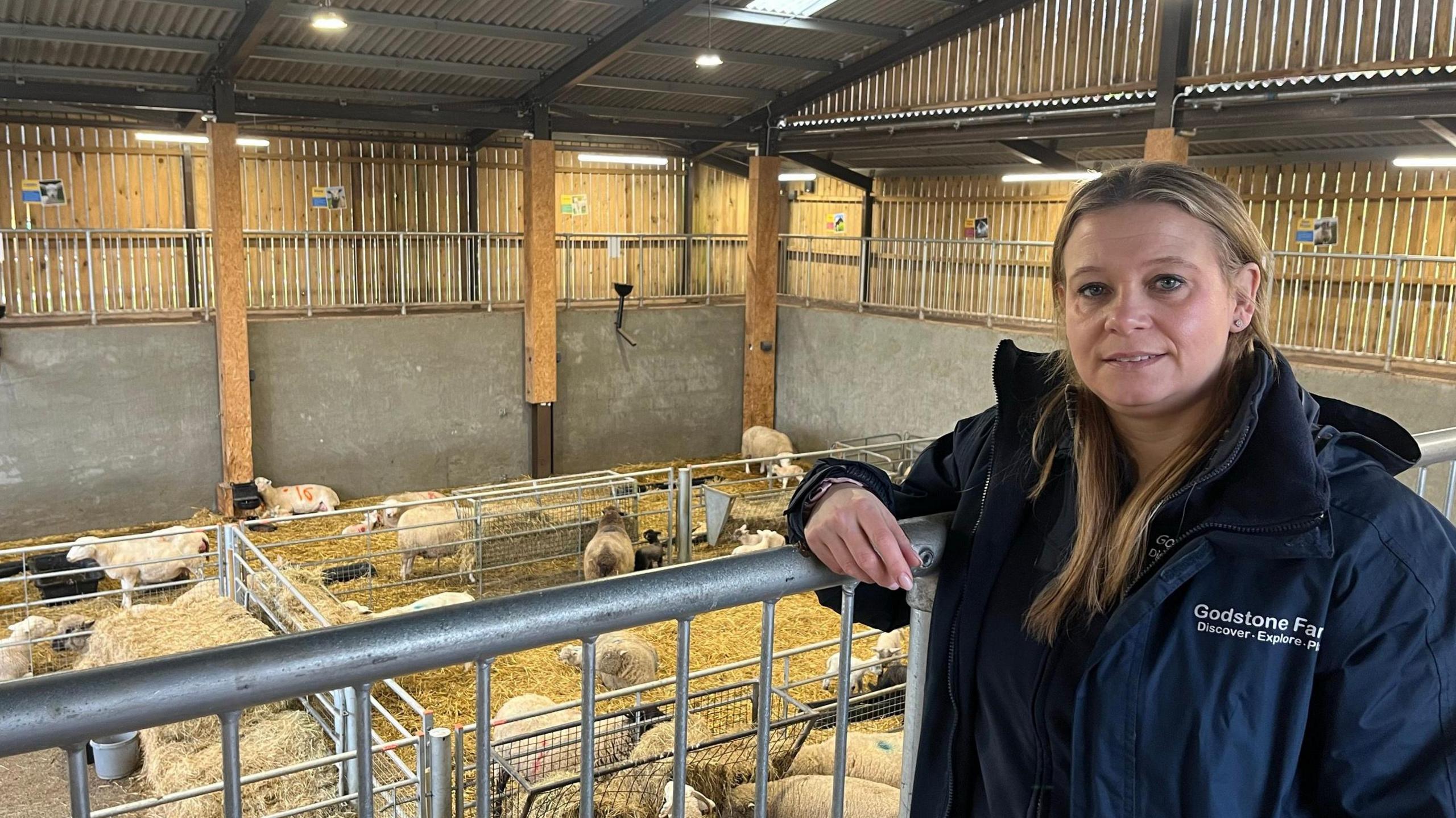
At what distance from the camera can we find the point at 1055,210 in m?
17.1

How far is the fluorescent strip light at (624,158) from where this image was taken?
1909 centimetres

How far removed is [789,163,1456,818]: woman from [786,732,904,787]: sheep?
3685mm

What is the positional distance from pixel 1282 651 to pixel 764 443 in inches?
590

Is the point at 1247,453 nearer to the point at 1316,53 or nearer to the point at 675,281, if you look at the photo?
the point at 1316,53

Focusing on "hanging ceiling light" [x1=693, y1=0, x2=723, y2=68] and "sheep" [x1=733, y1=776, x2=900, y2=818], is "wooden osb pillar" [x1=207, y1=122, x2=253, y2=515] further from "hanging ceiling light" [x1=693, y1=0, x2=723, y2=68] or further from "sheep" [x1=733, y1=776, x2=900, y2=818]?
"sheep" [x1=733, y1=776, x2=900, y2=818]

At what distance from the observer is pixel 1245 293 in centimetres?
178

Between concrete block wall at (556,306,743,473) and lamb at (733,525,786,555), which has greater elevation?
concrete block wall at (556,306,743,473)

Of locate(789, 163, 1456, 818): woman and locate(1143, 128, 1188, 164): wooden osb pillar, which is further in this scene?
locate(1143, 128, 1188, 164): wooden osb pillar

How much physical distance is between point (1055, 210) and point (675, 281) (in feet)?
24.5

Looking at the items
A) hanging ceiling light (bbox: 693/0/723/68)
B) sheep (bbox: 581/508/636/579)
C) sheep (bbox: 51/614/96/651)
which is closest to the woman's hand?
sheep (bbox: 581/508/636/579)

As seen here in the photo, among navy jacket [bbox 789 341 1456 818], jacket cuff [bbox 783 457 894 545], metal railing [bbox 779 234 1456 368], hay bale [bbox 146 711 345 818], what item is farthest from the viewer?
metal railing [bbox 779 234 1456 368]

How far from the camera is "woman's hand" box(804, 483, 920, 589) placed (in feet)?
5.86

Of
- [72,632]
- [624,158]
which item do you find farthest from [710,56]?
[72,632]

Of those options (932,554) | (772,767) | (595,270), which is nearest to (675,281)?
(595,270)
